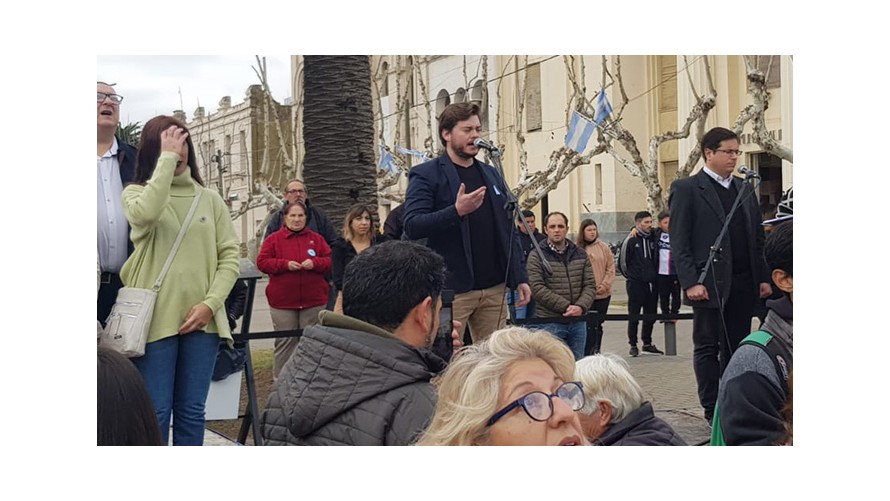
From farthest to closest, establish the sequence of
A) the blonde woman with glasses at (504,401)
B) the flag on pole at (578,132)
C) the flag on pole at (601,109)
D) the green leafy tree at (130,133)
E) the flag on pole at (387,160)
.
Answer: the flag on pole at (387,160) → the flag on pole at (578,132) → the flag on pole at (601,109) → the green leafy tree at (130,133) → the blonde woman with glasses at (504,401)

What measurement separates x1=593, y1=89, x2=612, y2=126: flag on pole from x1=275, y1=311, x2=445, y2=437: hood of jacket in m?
2.73

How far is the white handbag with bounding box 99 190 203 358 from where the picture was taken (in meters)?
4.70

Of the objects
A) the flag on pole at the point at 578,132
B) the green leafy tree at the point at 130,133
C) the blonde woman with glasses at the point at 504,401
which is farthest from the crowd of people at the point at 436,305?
the flag on pole at the point at 578,132

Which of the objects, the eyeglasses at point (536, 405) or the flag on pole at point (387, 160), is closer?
the eyeglasses at point (536, 405)

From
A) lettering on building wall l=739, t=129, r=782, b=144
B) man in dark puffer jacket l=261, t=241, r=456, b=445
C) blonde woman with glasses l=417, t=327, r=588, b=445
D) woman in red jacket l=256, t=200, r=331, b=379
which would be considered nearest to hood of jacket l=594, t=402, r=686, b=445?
blonde woman with glasses l=417, t=327, r=588, b=445

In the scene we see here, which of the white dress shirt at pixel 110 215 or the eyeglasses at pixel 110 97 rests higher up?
the eyeglasses at pixel 110 97

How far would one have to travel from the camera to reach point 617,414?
3607 millimetres

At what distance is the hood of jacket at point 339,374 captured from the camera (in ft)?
10.3

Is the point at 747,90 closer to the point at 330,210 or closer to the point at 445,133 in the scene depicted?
the point at 445,133

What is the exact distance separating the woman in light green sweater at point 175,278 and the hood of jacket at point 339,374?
1730 mm

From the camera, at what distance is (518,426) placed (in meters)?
3.08

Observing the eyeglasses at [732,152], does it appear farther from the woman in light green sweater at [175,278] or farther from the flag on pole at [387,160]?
the woman in light green sweater at [175,278]

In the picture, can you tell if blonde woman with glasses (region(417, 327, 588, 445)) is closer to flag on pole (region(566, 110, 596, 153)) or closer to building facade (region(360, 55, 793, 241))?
building facade (region(360, 55, 793, 241))
